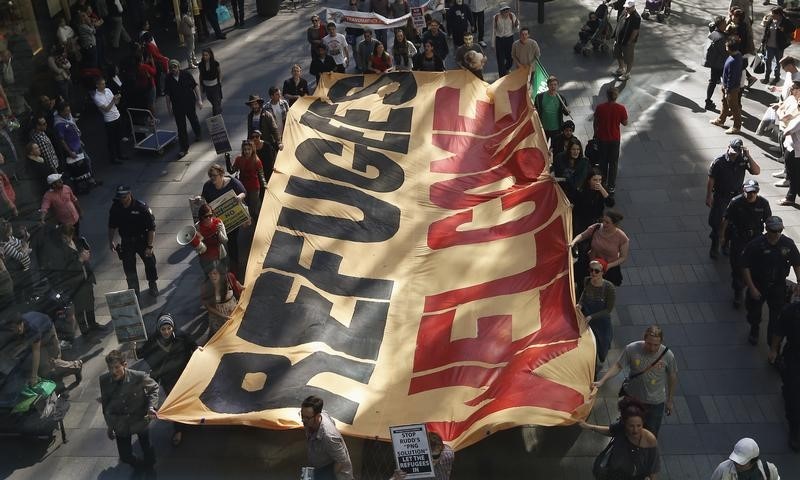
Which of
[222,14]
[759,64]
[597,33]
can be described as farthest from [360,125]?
[222,14]

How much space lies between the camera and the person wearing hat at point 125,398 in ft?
30.9

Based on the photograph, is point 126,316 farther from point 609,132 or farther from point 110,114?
point 609,132

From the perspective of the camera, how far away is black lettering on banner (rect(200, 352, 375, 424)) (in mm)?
9750

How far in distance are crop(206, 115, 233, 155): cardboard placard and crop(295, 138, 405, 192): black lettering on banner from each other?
146cm

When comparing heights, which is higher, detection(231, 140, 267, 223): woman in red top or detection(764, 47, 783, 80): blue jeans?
detection(231, 140, 267, 223): woman in red top

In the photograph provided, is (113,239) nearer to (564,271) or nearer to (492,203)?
(492,203)

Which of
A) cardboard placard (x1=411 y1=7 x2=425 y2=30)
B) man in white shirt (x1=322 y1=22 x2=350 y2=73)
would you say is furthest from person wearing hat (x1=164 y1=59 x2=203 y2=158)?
cardboard placard (x1=411 y1=7 x2=425 y2=30)

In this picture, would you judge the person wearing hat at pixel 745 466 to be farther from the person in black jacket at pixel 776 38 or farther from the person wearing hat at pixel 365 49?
the person in black jacket at pixel 776 38

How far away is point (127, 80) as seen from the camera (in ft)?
59.7

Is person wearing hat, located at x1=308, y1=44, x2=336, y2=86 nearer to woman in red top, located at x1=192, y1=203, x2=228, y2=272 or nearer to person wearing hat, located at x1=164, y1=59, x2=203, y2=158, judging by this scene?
person wearing hat, located at x1=164, y1=59, x2=203, y2=158

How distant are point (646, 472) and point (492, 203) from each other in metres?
5.63

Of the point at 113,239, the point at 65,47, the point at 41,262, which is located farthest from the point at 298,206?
the point at 65,47

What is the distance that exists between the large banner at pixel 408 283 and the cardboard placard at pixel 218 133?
Answer: 1.10 meters

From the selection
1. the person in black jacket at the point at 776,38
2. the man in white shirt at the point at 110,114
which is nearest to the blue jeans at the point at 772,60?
the person in black jacket at the point at 776,38
